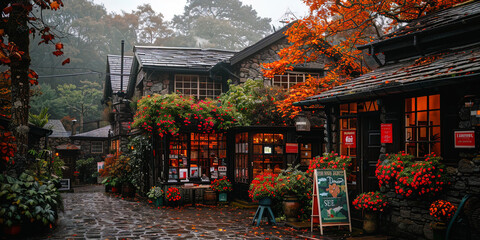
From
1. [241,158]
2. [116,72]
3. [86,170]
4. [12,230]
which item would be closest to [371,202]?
[241,158]

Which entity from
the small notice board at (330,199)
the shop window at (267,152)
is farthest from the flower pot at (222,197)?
the small notice board at (330,199)

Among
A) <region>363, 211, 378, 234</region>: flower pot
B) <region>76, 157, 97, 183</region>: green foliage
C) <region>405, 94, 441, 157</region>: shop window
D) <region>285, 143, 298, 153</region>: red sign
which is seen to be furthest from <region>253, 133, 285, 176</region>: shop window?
<region>76, 157, 97, 183</region>: green foliage

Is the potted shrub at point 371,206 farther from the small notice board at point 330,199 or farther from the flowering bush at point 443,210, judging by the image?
the flowering bush at point 443,210

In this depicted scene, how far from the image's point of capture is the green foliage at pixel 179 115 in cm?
1532

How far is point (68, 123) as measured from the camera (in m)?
44.3

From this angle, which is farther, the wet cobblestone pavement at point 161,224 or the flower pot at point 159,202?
the flower pot at point 159,202

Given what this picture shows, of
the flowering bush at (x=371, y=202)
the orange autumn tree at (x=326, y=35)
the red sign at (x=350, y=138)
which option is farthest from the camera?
the orange autumn tree at (x=326, y=35)

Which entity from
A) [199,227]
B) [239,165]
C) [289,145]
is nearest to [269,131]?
[289,145]

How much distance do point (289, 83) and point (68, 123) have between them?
3288cm

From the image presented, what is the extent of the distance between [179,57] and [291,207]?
1132 cm

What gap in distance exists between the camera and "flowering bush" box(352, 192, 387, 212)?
30.7ft

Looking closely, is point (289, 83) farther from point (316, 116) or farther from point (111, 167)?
point (111, 167)

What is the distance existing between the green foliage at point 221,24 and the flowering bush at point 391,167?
38603 mm

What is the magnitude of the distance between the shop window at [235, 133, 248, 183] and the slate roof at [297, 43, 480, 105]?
517 cm
